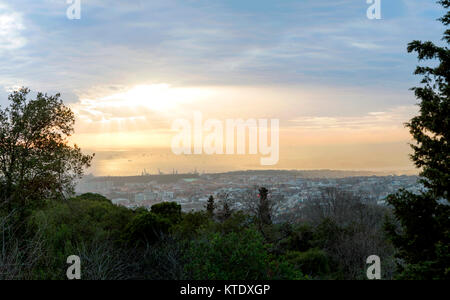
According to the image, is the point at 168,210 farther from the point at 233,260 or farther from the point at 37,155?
the point at 233,260

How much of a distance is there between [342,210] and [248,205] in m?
14.1

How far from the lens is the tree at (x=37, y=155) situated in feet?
52.3

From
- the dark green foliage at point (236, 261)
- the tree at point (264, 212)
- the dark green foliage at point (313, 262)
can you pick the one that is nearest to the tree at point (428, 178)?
the dark green foliage at point (236, 261)

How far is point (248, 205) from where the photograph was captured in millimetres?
31359

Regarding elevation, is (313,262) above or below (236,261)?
below

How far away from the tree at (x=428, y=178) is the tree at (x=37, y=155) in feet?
43.7

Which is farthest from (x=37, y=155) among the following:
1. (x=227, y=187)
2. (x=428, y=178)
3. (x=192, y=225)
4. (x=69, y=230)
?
(x=227, y=187)

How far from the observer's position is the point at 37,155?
16.5m

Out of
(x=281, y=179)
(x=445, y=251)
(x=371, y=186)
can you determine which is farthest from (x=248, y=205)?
(x=281, y=179)

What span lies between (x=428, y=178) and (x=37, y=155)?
15.1 m

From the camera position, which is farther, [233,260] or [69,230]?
[69,230]

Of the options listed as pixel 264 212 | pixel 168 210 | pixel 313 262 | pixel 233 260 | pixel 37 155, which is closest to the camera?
pixel 233 260

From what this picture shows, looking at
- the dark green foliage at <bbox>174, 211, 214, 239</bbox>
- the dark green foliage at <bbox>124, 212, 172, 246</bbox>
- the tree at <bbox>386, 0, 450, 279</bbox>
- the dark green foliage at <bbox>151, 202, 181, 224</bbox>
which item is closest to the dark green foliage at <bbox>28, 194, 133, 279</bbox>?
the dark green foliage at <bbox>124, 212, 172, 246</bbox>
